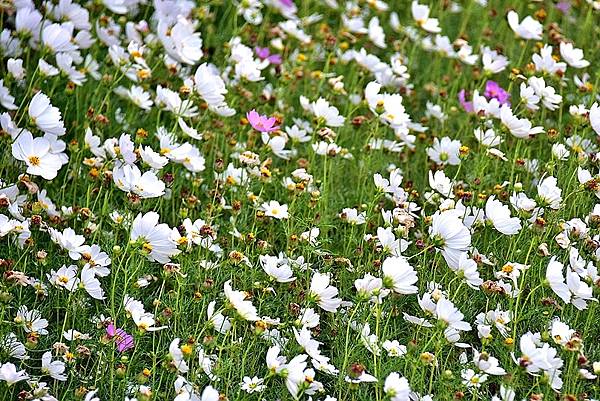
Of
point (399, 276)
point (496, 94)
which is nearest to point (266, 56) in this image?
→ point (496, 94)

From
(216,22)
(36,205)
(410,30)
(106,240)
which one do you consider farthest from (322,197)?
(216,22)

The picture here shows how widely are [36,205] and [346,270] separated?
0.65 m

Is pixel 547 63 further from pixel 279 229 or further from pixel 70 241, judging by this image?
pixel 70 241

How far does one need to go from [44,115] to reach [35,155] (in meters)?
0.10

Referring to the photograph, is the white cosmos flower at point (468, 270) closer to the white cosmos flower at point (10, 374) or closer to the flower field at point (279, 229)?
the flower field at point (279, 229)

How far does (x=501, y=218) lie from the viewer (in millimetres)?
2111

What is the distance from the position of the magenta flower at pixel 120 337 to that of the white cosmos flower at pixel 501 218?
0.77 m

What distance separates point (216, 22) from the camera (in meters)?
3.38

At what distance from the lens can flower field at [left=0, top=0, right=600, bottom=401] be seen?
6.23ft

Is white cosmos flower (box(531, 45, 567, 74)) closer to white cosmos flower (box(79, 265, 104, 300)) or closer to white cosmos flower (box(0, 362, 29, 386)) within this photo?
white cosmos flower (box(79, 265, 104, 300))

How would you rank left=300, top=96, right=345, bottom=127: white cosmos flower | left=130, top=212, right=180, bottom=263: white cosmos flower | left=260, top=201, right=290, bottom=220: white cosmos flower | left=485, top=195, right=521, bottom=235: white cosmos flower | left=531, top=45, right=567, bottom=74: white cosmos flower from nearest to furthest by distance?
1. left=130, top=212, right=180, bottom=263: white cosmos flower
2. left=485, top=195, right=521, bottom=235: white cosmos flower
3. left=260, top=201, right=290, bottom=220: white cosmos flower
4. left=300, top=96, right=345, bottom=127: white cosmos flower
5. left=531, top=45, right=567, bottom=74: white cosmos flower

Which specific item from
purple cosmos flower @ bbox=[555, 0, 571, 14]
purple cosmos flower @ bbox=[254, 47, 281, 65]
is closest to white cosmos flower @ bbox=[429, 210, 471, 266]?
purple cosmos flower @ bbox=[254, 47, 281, 65]

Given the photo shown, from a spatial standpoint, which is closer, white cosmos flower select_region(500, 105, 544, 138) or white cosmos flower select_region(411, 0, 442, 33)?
white cosmos flower select_region(500, 105, 544, 138)

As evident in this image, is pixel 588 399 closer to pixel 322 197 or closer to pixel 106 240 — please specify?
pixel 322 197
